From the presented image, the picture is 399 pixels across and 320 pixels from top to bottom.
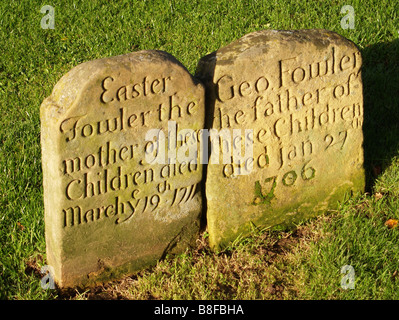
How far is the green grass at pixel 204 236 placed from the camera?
12.0ft

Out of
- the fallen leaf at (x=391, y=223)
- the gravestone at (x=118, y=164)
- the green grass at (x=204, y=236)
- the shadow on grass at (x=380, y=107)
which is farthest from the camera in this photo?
the shadow on grass at (x=380, y=107)

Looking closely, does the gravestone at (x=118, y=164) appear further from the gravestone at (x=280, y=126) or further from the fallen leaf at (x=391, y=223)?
the fallen leaf at (x=391, y=223)

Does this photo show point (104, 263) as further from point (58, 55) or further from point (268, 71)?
point (58, 55)

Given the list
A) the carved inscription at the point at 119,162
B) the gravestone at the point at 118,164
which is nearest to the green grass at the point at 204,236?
the gravestone at the point at 118,164

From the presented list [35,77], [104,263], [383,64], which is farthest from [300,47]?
[35,77]

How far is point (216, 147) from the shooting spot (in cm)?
378

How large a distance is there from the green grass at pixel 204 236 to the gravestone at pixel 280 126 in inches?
8.6

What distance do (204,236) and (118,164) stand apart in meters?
0.94

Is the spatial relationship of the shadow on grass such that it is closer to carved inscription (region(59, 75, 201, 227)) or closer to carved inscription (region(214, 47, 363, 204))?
carved inscription (region(214, 47, 363, 204))

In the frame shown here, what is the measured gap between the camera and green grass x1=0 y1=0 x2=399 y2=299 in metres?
3.66

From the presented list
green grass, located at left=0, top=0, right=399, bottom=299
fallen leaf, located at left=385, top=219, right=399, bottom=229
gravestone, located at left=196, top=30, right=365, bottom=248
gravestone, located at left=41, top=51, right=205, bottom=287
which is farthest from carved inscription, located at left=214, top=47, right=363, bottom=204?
fallen leaf, located at left=385, top=219, right=399, bottom=229

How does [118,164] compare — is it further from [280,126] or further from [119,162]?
[280,126]

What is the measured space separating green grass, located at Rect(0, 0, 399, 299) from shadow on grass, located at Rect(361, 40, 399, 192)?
11 mm

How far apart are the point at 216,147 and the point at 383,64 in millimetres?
3093
